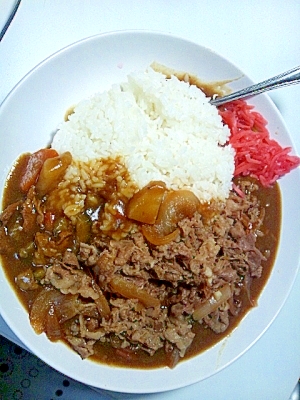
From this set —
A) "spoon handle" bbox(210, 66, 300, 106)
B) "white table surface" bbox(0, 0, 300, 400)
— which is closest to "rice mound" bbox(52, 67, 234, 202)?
"spoon handle" bbox(210, 66, 300, 106)

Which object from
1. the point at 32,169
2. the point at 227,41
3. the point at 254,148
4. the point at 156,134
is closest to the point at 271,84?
the point at 254,148

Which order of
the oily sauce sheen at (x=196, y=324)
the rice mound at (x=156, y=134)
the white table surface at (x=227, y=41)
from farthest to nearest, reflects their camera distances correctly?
the white table surface at (x=227, y=41), the rice mound at (x=156, y=134), the oily sauce sheen at (x=196, y=324)

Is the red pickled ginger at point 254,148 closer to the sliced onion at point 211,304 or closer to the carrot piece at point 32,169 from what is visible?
the sliced onion at point 211,304

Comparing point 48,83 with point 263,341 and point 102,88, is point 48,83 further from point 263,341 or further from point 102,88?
point 263,341

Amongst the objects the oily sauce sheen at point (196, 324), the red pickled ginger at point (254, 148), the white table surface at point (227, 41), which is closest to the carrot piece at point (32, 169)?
the oily sauce sheen at point (196, 324)

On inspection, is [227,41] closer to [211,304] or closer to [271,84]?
[271,84]

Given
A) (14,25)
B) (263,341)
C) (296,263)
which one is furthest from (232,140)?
(14,25)
